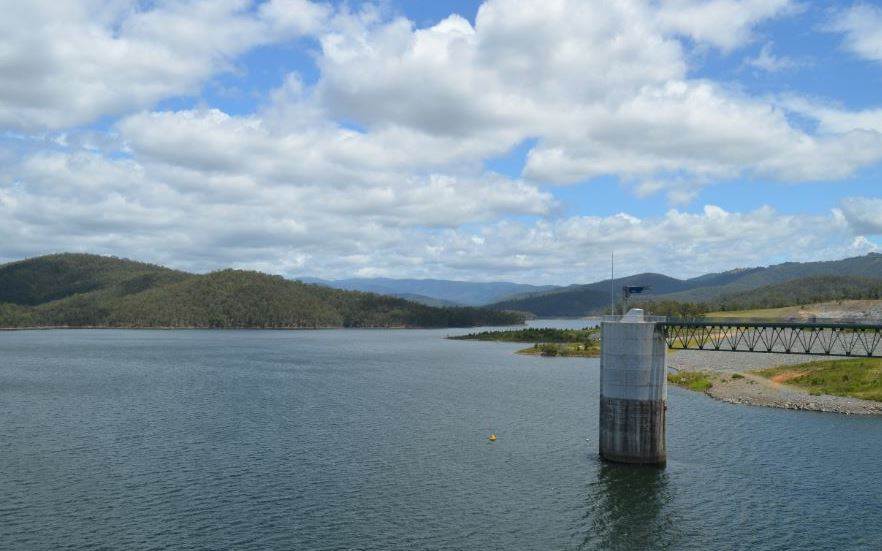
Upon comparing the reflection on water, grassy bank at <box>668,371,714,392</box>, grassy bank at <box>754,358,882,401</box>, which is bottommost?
the reflection on water

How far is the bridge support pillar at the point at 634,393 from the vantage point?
62406mm

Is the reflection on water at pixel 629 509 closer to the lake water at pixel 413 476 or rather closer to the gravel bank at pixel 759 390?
the lake water at pixel 413 476

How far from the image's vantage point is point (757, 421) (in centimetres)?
8638

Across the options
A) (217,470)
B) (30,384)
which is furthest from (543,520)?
(30,384)

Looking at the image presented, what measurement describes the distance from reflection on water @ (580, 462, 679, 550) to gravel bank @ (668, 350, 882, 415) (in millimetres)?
46367

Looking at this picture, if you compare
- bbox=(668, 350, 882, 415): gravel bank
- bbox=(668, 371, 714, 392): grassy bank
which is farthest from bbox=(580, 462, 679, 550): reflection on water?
bbox=(668, 371, 714, 392): grassy bank

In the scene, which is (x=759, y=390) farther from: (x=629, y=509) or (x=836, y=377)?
(x=629, y=509)

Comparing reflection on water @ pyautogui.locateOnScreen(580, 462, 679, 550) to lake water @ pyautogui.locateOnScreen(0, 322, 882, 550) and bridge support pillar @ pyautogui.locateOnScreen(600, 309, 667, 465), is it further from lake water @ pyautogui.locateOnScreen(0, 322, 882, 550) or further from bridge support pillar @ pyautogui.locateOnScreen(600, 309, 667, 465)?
bridge support pillar @ pyautogui.locateOnScreen(600, 309, 667, 465)

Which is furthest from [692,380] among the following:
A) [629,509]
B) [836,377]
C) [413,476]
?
[413,476]

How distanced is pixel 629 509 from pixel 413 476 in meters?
19.8

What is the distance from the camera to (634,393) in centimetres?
6228

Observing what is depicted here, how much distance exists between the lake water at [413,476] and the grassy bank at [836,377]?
681 inches

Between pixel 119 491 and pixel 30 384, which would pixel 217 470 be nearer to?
pixel 119 491

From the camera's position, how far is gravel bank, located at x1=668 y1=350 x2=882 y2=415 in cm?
9438
